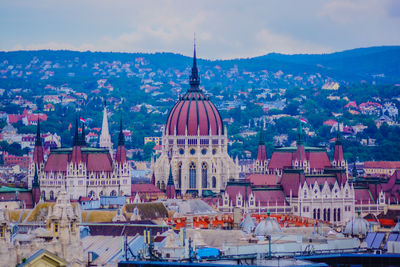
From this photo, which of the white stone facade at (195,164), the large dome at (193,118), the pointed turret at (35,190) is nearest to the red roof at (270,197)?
the white stone facade at (195,164)

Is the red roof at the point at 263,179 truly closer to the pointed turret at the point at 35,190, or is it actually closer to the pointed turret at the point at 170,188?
the pointed turret at the point at 170,188

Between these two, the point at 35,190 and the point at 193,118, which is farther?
the point at 193,118

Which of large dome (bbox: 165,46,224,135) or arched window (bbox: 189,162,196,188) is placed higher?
large dome (bbox: 165,46,224,135)

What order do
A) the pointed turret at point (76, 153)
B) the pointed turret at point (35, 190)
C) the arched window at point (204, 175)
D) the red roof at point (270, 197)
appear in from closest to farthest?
the pointed turret at point (35, 190), the red roof at point (270, 197), the pointed turret at point (76, 153), the arched window at point (204, 175)

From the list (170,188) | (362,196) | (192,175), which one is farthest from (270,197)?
(192,175)

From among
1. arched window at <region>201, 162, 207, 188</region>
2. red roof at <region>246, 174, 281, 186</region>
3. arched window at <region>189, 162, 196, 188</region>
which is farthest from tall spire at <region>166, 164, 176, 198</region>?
red roof at <region>246, 174, 281, 186</region>

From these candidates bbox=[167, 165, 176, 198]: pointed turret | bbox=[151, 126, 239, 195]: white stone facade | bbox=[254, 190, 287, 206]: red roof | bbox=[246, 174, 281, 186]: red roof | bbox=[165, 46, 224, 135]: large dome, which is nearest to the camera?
bbox=[254, 190, 287, 206]: red roof

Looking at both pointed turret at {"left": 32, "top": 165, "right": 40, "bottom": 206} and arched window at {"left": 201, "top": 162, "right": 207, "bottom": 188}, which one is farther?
arched window at {"left": 201, "top": 162, "right": 207, "bottom": 188}

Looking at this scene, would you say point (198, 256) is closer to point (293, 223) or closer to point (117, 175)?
point (293, 223)

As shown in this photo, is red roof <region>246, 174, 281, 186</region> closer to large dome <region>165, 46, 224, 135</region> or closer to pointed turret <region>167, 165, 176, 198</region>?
pointed turret <region>167, 165, 176, 198</region>

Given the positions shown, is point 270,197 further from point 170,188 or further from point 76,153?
point 76,153

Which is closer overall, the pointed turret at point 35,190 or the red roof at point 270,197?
the pointed turret at point 35,190

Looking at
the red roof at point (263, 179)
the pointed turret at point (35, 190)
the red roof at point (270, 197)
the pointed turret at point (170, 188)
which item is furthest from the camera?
the pointed turret at point (170, 188)

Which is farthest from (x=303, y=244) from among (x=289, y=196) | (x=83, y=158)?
(x=83, y=158)
